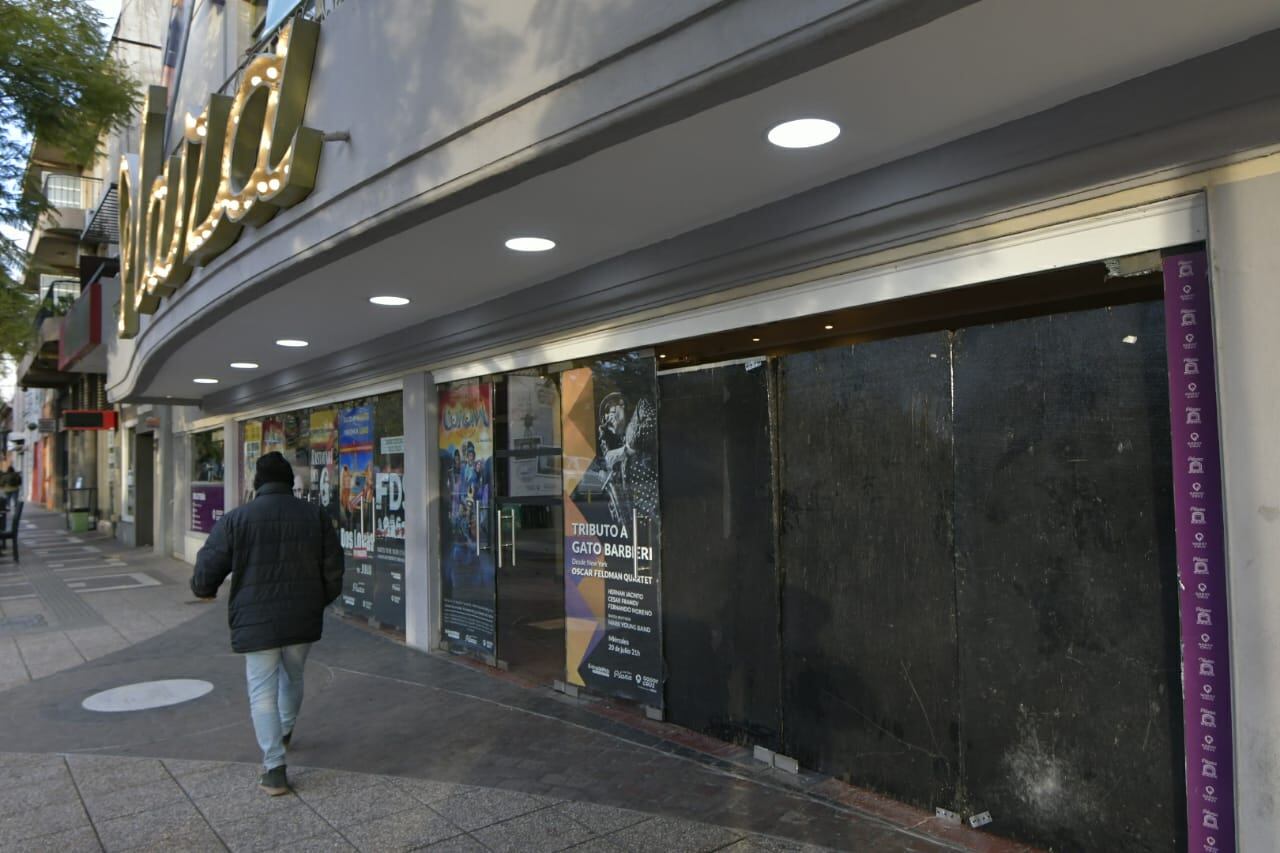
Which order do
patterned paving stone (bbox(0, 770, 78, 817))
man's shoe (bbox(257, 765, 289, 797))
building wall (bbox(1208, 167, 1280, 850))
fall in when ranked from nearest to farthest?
building wall (bbox(1208, 167, 1280, 850)), patterned paving stone (bbox(0, 770, 78, 817)), man's shoe (bbox(257, 765, 289, 797))

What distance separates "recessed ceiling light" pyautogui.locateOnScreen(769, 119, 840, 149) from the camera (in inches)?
130

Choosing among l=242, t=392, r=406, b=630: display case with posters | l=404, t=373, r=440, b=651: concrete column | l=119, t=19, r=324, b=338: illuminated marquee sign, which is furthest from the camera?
l=242, t=392, r=406, b=630: display case with posters

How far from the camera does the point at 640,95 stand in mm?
3100

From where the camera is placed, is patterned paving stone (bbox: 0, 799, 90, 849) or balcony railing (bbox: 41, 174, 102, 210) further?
balcony railing (bbox: 41, 174, 102, 210)

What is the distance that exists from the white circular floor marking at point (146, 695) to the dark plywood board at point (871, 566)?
4689mm

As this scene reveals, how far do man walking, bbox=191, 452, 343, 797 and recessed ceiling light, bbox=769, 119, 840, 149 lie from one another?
319cm

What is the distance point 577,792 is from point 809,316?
2825 mm

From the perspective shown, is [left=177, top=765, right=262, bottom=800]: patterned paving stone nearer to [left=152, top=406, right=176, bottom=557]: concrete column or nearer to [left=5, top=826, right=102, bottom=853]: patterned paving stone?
[left=5, top=826, right=102, bottom=853]: patterned paving stone

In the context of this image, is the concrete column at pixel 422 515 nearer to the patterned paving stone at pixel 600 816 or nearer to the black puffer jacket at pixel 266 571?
the black puffer jacket at pixel 266 571

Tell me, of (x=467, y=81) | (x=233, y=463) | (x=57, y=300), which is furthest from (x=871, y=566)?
(x=57, y=300)

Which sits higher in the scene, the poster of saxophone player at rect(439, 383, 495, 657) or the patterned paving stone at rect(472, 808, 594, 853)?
the poster of saxophone player at rect(439, 383, 495, 657)

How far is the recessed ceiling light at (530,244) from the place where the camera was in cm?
485

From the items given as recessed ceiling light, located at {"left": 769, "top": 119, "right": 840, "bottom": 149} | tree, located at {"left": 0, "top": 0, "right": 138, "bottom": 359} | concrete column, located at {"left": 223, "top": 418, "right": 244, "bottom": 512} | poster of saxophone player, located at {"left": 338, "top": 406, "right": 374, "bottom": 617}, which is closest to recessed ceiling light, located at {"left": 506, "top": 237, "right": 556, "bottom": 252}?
recessed ceiling light, located at {"left": 769, "top": 119, "right": 840, "bottom": 149}

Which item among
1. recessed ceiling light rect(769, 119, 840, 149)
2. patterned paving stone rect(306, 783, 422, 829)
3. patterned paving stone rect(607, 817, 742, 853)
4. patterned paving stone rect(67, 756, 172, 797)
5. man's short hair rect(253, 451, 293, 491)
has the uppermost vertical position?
recessed ceiling light rect(769, 119, 840, 149)
